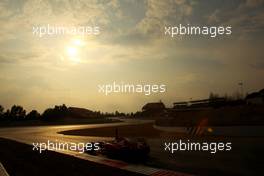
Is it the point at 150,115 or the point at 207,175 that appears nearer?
the point at 207,175

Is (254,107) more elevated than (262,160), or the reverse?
(254,107)

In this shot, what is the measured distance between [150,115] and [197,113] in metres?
65.9

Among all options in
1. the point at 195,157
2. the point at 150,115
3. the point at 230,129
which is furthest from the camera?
the point at 150,115

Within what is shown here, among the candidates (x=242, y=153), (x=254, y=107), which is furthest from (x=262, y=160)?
(x=254, y=107)

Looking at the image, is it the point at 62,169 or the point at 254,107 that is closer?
the point at 62,169

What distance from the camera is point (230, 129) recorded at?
116 feet

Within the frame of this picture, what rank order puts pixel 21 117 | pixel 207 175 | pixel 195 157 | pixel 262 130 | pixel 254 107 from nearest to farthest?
pixel 207 175 → pixel 195 157 → pixel 262 130 → pixel 254 107 → pixel 21 117

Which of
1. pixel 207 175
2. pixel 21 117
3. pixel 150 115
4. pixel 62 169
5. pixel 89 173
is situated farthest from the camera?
pixel 21 117

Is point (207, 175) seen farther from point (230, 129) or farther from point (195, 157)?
point (230, 129)

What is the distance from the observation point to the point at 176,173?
52.1 ft

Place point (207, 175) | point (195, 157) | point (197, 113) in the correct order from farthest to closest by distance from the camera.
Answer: point (197, 113) → point (195, 157) → point (207, 175)

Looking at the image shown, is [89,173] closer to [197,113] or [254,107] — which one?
[254,107]

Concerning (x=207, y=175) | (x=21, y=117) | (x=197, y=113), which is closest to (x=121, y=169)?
(x=207, y=175)

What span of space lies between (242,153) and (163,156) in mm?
4498
